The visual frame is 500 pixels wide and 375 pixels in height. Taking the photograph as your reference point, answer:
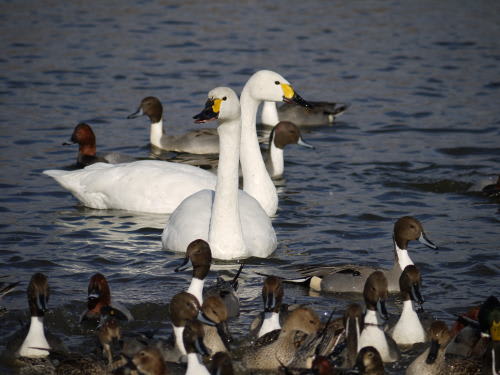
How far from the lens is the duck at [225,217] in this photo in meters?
9.66

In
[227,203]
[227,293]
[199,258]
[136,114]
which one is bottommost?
[227,293]

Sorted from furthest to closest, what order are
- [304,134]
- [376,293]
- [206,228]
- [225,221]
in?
1. [304,134]
2. [206,228]
3. [225,221]
4. [376,293]

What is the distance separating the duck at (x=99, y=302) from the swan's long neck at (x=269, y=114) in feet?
28.1

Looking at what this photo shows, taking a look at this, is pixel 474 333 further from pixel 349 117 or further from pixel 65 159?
pixel 349 117

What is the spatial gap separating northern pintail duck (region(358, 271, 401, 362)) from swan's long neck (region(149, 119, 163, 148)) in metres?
7.93

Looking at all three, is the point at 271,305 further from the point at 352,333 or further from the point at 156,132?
the point at 156,132

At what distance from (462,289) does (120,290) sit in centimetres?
301

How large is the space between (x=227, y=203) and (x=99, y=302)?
201cm

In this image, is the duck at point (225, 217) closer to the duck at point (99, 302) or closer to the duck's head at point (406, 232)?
the duck's head at point (406, 232)

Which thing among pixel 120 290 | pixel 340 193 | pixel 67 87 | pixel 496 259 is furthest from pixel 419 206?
pixel 67 87

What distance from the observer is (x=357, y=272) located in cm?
915

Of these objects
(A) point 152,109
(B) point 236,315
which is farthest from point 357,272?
(A) point 152,109

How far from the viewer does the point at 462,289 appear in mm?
9375

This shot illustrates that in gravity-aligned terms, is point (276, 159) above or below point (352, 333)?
above
